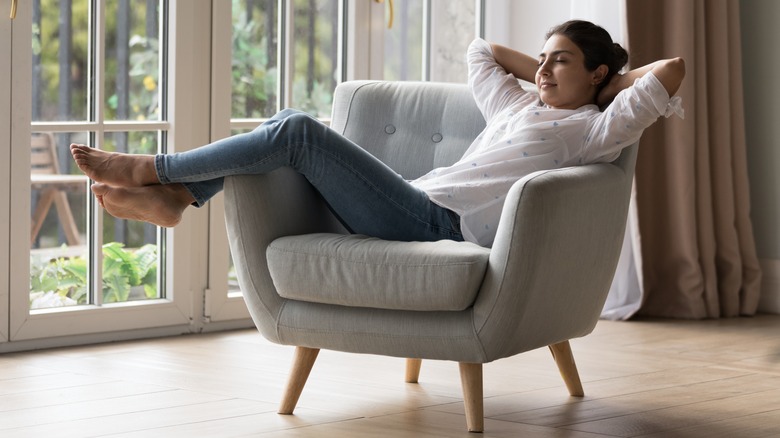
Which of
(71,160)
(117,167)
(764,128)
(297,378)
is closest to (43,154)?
(71,160)

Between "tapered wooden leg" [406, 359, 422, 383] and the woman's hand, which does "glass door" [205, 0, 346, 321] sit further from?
the woman's hand

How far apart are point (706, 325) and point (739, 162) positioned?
671mm

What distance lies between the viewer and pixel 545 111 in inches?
107

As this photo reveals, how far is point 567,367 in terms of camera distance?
2762 mm

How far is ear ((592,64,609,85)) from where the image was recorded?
109 inches

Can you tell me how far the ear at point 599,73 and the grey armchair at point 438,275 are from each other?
0.67ft

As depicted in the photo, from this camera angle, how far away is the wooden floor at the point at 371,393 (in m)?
2.44

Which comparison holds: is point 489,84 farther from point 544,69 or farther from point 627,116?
point 627,116

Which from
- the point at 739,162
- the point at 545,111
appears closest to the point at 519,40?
the point at 739,162

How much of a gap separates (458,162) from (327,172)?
36cm

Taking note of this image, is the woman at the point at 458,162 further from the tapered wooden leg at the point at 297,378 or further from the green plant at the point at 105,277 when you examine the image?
the green plant at the point at 105,277

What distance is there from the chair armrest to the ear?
294 millimetres

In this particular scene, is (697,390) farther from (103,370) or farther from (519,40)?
(519,40)

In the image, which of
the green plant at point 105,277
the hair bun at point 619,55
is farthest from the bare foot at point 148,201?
the hair bun at point 619,55
